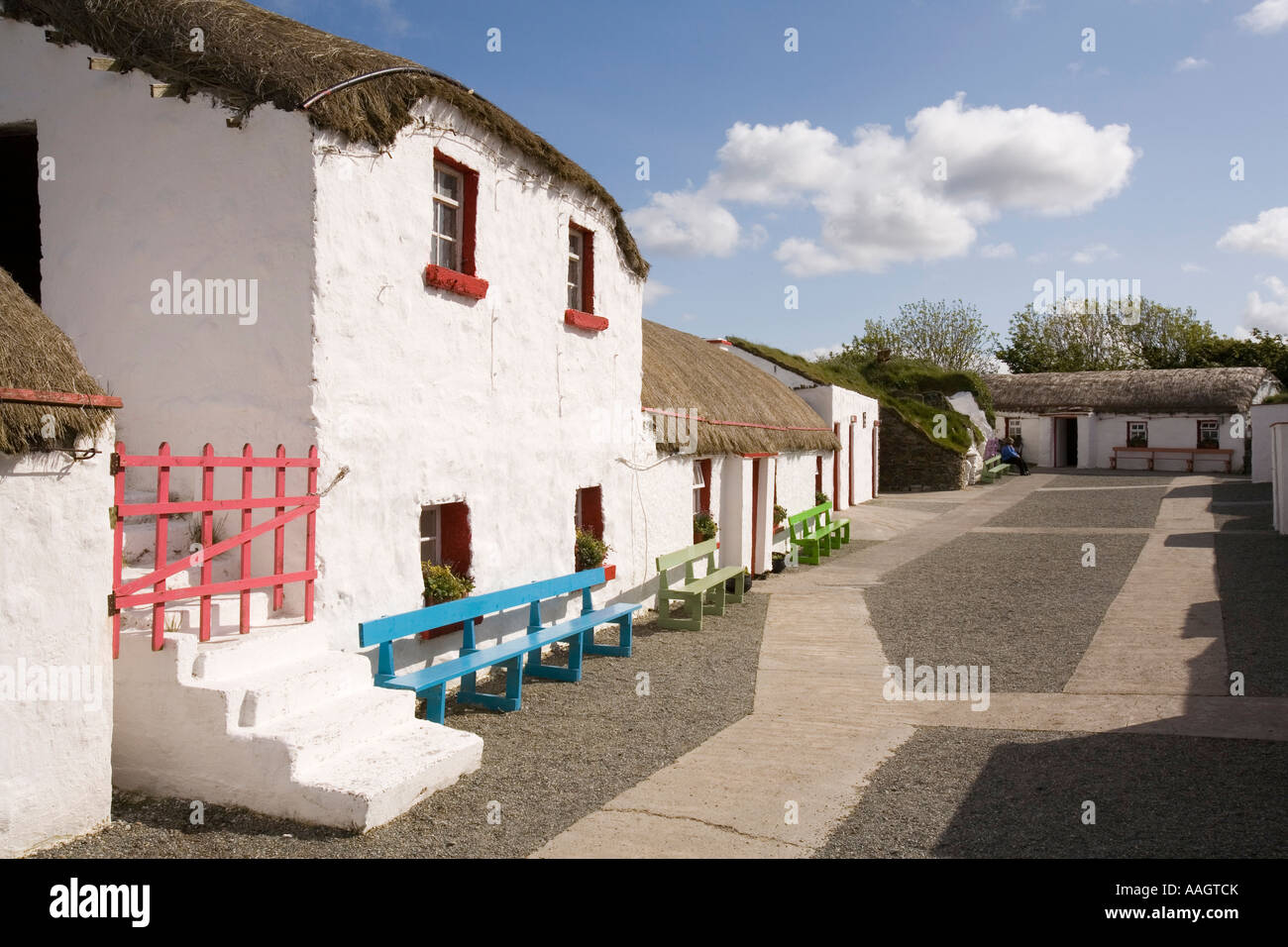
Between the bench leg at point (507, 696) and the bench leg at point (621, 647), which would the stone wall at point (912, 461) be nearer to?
the bench leg at point (621, 647)

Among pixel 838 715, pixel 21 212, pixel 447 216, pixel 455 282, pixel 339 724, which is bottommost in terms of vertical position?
pixel 838 715

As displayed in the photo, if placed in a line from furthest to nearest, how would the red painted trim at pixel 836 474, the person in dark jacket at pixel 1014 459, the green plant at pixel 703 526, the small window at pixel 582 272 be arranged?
the person in dark jacket at pixel 1014 459
the red painted trim at pixel 836 474
the green plant at pixel 703 526
the small window at pixel 582 272

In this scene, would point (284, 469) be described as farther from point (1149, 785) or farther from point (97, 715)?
point (1149, 785)

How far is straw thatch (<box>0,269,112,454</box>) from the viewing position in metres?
4.84

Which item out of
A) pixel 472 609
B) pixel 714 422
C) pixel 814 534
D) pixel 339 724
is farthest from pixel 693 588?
pixel 814 534

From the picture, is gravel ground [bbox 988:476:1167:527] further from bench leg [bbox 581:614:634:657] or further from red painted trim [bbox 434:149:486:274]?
red painted trim [bbox 434:149:486:274]

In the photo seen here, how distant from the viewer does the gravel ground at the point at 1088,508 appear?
22.1 m

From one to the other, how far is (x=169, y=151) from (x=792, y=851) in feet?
22.2

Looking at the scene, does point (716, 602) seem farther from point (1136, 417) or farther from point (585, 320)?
point (1136, 417)

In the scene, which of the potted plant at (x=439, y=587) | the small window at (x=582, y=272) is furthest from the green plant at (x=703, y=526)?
the potted plant at (x=439, y=587)

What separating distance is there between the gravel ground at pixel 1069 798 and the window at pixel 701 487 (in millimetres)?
7643

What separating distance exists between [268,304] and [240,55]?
1.81 metres

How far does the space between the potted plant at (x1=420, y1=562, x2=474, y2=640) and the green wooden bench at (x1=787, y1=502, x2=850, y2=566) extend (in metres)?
10.1

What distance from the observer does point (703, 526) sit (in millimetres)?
14570
